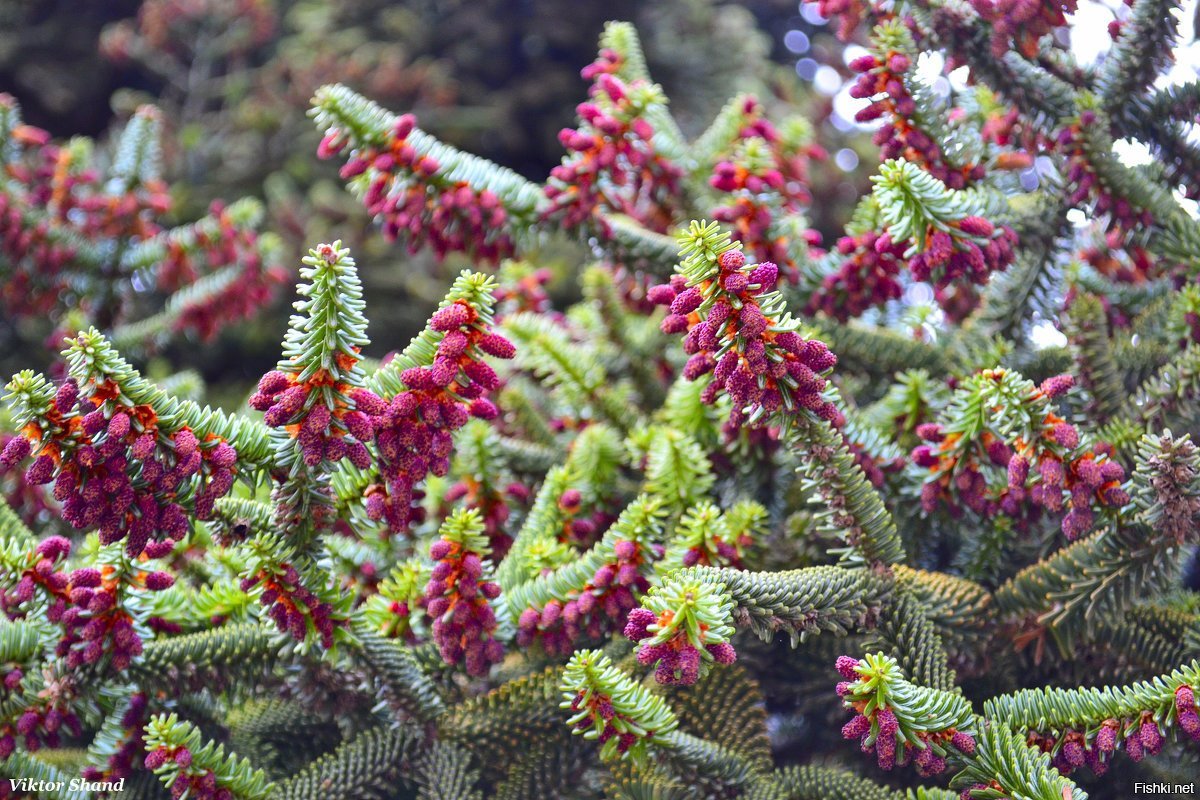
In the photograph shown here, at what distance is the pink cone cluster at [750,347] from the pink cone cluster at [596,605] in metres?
0.26

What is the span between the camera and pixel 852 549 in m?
1.15

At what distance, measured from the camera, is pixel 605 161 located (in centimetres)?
150

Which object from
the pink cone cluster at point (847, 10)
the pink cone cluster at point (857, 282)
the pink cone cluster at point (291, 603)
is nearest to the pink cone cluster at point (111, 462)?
the pink cone cluster at point (291, 603)

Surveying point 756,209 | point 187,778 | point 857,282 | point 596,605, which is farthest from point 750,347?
point 187,778

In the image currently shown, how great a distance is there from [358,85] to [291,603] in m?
2.75

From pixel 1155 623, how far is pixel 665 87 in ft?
8.94

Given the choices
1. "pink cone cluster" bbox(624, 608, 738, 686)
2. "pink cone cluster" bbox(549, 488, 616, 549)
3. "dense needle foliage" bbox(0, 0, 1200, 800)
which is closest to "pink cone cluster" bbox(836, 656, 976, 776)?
"dense needle foliage" bbox(0, 0, 1200, 800)

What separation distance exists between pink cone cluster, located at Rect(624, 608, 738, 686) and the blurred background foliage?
2.18 meters

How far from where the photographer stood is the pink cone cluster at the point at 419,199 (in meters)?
1.45

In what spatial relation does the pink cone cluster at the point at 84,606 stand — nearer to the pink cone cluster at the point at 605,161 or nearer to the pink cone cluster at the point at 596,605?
the pink cone cluster at the point at 596,605

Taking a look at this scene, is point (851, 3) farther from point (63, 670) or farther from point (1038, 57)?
point (63, 670)

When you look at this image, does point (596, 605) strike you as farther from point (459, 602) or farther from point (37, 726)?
point (37, 726)

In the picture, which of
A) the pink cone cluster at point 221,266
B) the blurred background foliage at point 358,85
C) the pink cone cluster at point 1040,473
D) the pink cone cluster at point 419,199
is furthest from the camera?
the blurred background foliage at point 358,85

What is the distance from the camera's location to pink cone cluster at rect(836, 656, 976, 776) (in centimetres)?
93
